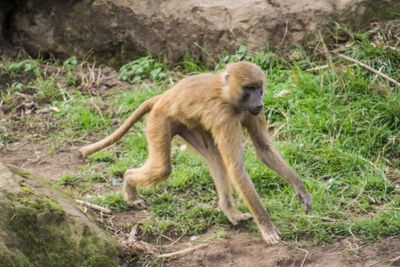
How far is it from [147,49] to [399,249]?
507 centimetres

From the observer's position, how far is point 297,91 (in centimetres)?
682

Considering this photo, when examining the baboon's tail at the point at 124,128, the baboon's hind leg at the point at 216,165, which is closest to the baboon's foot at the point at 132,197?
the baboon's tail at the point at 124,128

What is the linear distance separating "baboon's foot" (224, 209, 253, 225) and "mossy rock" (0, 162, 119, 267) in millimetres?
1205

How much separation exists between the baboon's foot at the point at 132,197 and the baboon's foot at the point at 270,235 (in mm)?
1328

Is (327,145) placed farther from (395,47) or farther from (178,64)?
(178,64)

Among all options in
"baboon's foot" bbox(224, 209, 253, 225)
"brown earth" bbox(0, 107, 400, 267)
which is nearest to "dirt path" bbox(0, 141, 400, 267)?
"brown earth" bbox(0, 107, 400, 267)

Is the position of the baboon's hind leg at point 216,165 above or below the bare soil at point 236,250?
above

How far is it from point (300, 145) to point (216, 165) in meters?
1.20

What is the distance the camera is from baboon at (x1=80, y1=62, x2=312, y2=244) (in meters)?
4.86

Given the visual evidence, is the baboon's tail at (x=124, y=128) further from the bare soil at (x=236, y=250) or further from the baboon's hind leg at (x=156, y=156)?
the bare soil at (x=236, y=250)

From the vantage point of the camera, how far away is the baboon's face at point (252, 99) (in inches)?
191

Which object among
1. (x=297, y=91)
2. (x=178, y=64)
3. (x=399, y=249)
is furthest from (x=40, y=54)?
(x=399, y=249)

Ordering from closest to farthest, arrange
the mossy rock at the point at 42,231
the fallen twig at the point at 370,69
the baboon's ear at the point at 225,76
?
the mossy rock at the point at 42,231
the baboon's ear at the point at 225,76
the fallen twig at the point at 370,69

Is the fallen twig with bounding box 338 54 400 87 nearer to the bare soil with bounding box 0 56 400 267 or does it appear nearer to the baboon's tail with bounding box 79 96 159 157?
the bare soil with bounding box 0 56 400 267
